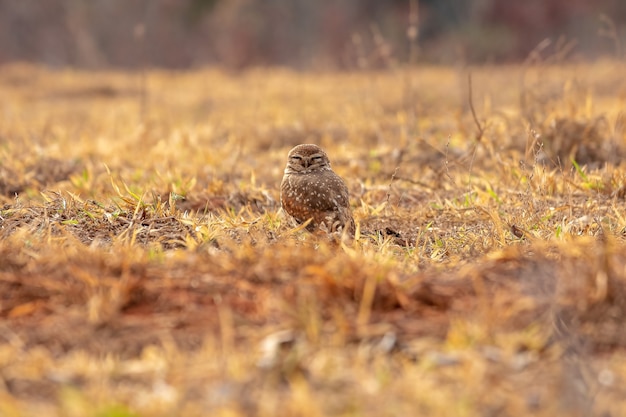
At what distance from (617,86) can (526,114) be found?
16.6 ft

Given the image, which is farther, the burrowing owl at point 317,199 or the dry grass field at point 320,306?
the burrowing owl at point 317,199

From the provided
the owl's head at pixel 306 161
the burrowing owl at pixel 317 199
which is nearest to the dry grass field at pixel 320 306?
the burrowing owl at pixel 317 199

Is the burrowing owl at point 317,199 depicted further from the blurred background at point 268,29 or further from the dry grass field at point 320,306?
the blurred background at point 268,29

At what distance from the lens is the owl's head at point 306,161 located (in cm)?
523

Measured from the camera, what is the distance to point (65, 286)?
334cm

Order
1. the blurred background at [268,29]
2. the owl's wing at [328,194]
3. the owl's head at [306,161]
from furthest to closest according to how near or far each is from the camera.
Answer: the blurred background at [268,29], the owl's head at [306,161], the owl's wing at [328,194]

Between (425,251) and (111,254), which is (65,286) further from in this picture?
(425,251)

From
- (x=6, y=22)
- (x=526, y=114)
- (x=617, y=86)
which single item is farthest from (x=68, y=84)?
(x=526, y=114)

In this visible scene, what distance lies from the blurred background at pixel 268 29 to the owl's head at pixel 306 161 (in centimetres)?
Answer: 1482

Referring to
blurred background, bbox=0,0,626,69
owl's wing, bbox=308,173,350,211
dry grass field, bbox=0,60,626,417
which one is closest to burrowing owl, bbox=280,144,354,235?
owl's wing, bbox=308,173,350,211

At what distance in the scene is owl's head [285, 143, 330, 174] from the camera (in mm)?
5234

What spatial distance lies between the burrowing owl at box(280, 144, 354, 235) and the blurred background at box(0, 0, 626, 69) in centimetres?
1503

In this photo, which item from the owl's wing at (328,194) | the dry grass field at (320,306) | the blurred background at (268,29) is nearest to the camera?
the dry grass field at (320,306)

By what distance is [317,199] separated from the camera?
195 inches
